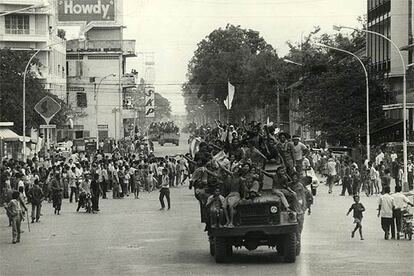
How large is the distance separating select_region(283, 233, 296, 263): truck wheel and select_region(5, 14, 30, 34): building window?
7056cm

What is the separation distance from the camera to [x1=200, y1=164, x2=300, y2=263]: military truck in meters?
18.6

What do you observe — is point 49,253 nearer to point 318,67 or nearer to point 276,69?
point 318,67

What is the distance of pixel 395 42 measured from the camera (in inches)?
2559

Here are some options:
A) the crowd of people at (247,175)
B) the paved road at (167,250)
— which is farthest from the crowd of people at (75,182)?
the crowd of people at (247,175)

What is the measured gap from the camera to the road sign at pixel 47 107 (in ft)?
189

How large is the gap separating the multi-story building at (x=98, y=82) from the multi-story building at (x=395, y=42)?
42.4 m

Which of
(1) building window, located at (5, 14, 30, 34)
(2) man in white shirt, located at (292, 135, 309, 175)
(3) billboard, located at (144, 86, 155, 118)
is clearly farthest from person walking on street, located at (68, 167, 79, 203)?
(3) billboard, located at (144, 86, 155, 118)

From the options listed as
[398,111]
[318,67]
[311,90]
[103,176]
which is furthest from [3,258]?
[318,67]

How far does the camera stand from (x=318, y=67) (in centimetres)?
7700

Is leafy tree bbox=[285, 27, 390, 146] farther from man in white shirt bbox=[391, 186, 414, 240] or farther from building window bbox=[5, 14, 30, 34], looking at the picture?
man in white shirt bbox=[391, 186, 414, 240]

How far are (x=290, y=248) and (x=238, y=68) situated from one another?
96487 mm

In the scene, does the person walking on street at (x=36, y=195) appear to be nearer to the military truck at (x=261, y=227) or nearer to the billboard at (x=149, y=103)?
the military truck at (x=261, y=227)

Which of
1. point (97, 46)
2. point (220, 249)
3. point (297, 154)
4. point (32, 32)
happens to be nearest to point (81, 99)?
point (97, 46)

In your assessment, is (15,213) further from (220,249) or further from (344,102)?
(344,102)
